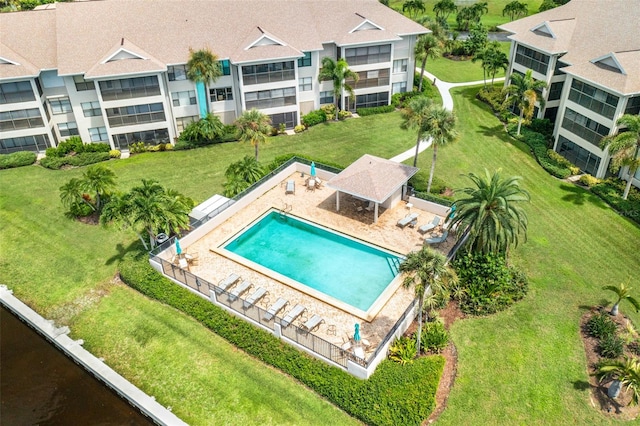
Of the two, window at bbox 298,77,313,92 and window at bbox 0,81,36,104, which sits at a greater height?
window at bbox 0,81,36,104

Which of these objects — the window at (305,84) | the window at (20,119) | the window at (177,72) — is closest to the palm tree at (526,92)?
the window at (305,84)

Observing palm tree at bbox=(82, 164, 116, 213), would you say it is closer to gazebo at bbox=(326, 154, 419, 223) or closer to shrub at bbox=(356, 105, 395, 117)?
gazebo at bbox=(326, 154, 419, 223)

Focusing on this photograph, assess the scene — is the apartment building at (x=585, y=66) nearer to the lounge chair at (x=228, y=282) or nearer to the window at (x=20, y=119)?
the lounge chair at (x=228, y=282)

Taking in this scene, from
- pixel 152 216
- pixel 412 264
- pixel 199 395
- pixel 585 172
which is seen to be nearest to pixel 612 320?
pixel 412 264

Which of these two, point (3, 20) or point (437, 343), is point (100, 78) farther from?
point (437, 343)

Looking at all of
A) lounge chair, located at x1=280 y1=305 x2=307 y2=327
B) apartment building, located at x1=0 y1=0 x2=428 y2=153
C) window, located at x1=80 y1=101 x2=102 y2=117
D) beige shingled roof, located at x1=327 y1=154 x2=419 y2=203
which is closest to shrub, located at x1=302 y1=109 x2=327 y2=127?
apartment building, located at x1=0 y1=0 x2=428 y2=153

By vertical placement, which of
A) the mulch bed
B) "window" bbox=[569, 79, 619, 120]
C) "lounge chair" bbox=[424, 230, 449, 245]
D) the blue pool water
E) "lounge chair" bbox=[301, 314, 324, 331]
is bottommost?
the mulch bed
